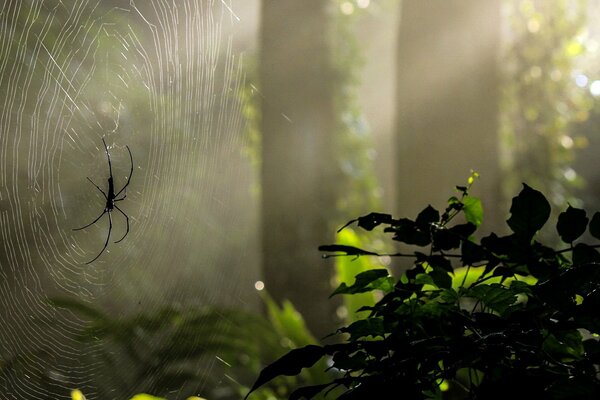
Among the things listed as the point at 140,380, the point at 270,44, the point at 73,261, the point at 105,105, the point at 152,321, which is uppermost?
the point at 270,44

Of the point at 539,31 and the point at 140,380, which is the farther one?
the point at 539,31

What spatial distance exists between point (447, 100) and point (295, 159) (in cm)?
85

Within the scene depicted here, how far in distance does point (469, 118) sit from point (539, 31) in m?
3.25

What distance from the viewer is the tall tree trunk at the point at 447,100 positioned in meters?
3.68

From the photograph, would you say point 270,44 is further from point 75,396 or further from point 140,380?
point 75,396

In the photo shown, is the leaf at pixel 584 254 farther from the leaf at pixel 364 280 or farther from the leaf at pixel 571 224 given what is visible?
the leaf at pixel 364 280

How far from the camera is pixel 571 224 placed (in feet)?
2.34

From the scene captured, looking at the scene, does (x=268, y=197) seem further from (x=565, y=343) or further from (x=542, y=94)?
(x=542, y=94)

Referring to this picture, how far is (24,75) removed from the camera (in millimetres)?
1756

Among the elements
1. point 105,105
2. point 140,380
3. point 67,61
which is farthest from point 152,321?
A: point 67,61

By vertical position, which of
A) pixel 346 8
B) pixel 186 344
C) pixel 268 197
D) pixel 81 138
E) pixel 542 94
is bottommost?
pixel 186 344

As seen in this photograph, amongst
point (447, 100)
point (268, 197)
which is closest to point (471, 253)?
point (447, 100)

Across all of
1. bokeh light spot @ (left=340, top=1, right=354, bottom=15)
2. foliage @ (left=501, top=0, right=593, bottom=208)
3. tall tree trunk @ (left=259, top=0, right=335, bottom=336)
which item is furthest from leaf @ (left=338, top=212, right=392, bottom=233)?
bokeh light spot @ (left=340, top=1, right=354, bottom=15)

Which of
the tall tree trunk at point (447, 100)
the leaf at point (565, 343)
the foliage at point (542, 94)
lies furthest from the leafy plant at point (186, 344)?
the foliage at point (542, 94)
